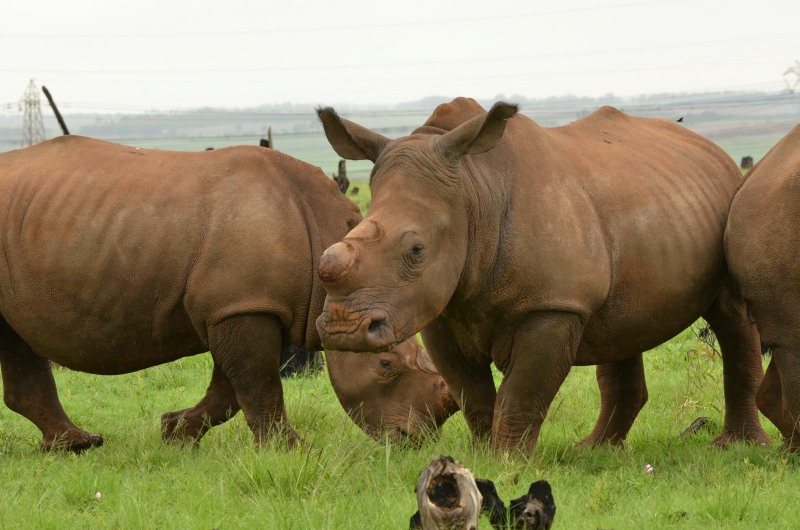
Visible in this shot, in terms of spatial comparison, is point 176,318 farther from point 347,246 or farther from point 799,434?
point 799,434

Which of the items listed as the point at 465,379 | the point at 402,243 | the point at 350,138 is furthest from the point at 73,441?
the point at 402,243

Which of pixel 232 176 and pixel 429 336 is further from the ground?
pixel 232 176

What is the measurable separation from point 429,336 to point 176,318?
1404mm

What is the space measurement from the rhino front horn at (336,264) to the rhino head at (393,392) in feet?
5.31

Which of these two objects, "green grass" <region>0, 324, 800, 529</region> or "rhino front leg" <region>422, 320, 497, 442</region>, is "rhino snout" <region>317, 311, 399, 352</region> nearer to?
"green grass" <region>0, 324, 800, 529</region>

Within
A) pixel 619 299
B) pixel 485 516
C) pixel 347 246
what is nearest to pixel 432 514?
pixel 485 516

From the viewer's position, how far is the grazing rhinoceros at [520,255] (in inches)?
226

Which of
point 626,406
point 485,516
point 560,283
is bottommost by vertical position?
point 626,406

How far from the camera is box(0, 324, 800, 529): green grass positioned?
5305mm

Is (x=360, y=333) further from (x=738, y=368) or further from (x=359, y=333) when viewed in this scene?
(x=738, y=368)

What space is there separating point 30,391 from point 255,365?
1804 millimetres

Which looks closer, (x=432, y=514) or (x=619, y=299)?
(x=432, y=514)

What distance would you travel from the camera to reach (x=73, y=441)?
7508mm

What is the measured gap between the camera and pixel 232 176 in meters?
6.92
